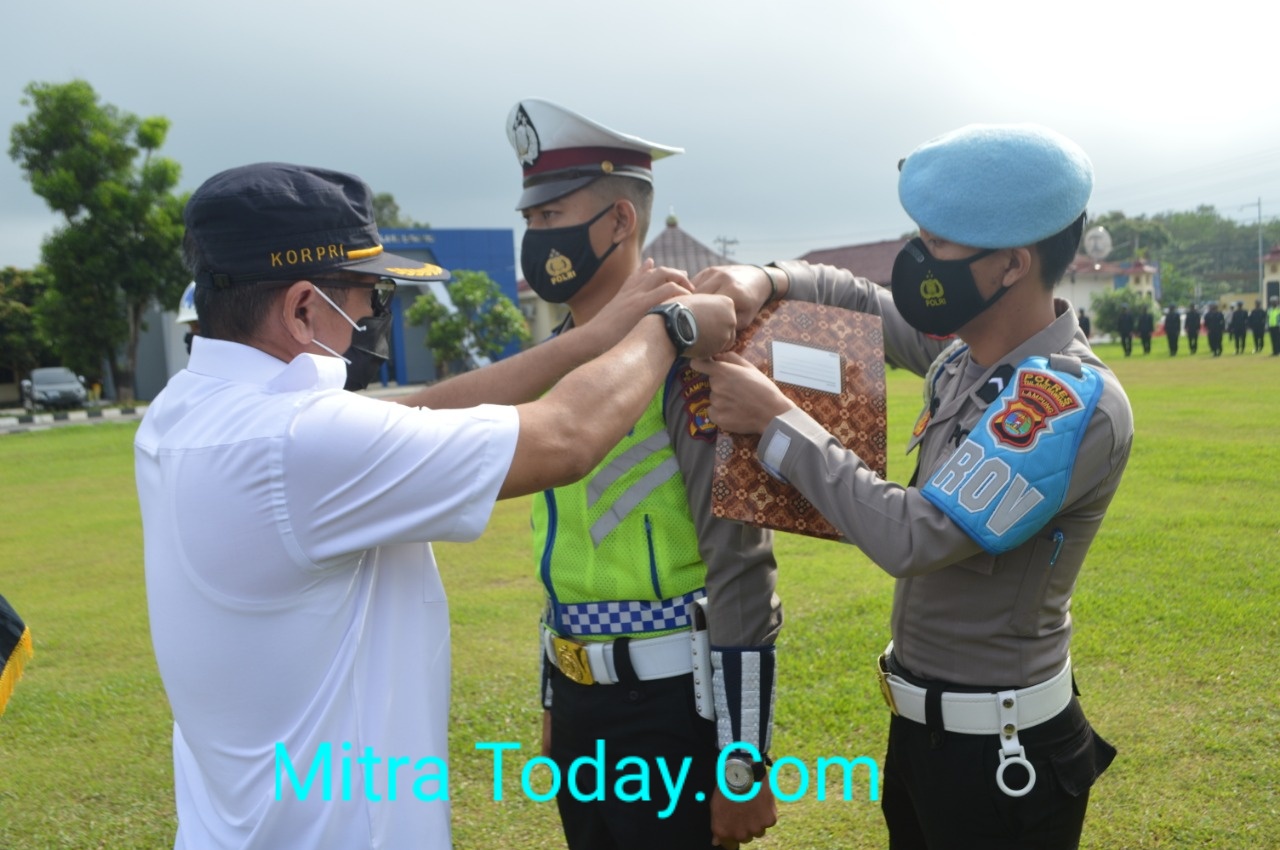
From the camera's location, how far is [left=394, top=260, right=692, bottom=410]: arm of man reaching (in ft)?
7.38

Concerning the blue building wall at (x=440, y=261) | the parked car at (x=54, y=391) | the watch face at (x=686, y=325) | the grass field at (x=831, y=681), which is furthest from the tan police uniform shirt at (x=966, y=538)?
the blue building wall at (x=440, y=261)

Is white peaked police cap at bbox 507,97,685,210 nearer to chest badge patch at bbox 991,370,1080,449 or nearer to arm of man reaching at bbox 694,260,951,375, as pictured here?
arm of man reaching at bbox 694,260,951,375

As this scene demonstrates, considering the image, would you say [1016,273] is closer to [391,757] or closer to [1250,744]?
[391,757]

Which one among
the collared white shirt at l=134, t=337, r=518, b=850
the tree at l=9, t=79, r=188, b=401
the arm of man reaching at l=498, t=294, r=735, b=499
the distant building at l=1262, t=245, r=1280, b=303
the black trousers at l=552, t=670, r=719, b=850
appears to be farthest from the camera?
the distant building at l=1262, t=245, r=1280, b=303

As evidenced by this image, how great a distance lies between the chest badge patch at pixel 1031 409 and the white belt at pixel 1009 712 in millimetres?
608

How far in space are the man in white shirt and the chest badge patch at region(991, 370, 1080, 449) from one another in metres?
0.70

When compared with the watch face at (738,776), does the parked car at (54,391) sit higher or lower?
lower

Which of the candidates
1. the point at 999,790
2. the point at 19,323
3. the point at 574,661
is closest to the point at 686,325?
the point at 574,661

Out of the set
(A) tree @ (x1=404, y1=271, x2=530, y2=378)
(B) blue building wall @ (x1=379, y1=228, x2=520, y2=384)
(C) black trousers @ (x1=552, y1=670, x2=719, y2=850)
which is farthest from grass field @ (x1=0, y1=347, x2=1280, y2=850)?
(B) blue building wall @ (x1=379, y1=228, x2=520, y2=384)

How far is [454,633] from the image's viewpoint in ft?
21.0

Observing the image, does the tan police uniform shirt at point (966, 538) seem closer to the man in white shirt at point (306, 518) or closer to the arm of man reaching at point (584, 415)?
the arm of man reaching at point (584, 415)

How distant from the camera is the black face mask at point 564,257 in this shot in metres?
2.64

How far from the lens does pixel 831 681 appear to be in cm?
503

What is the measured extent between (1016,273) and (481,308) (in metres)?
38.7
